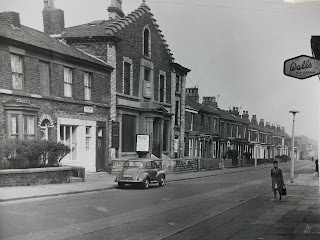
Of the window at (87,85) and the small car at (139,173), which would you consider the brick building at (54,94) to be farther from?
the small car at (139,173)

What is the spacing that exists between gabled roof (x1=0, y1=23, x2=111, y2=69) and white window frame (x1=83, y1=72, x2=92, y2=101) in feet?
2.52

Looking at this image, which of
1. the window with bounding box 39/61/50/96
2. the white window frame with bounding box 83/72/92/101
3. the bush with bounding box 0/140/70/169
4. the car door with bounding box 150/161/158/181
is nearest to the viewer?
the bush with bounding box 0/140/70/169

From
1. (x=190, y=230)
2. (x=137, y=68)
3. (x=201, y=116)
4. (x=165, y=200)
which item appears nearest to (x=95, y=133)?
(x=137, y=68)

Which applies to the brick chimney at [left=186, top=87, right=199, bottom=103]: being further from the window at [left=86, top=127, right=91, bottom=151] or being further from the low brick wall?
the low brick wall

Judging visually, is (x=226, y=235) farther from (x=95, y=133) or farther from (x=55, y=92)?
(x=95, y=133)

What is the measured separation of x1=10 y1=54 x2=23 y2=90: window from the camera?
46.2 feet

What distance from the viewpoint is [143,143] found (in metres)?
18.5

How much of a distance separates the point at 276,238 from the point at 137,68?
11.2 meters

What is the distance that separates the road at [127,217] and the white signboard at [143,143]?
4149mm

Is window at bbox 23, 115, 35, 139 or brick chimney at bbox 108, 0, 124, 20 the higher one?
brick chimney at bbox 108, 0, 124, 20

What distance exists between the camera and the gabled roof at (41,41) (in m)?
12.8

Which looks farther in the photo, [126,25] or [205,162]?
[205,162]

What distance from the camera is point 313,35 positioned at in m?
6.96

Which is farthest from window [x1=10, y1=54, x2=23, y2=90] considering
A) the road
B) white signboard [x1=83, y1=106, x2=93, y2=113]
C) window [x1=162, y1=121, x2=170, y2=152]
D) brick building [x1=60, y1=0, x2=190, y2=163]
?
window [x1=162, y1=121, x2=170, y2=152]
